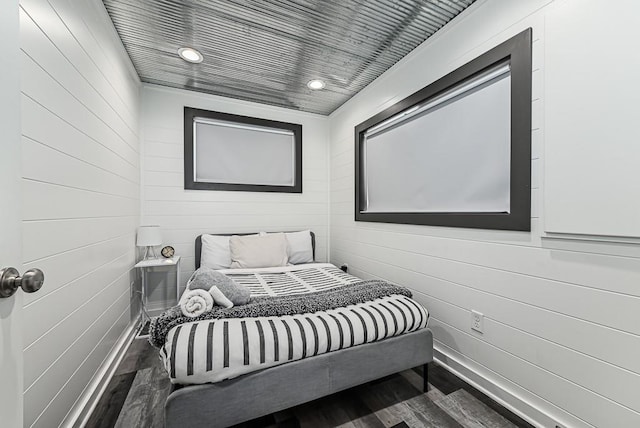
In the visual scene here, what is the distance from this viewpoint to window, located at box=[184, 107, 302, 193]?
3.14 meters

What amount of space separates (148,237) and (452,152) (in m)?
2.90

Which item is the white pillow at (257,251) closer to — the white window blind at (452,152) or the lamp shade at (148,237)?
the lamp shade at (148,237)

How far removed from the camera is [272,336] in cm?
136

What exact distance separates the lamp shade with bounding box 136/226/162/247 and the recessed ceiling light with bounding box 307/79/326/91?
2252 millimetres

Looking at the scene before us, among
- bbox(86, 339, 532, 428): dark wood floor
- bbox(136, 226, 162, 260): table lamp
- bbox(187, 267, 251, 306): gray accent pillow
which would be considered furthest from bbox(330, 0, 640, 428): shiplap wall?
bbox(136, 226, 162, 260): table lamp

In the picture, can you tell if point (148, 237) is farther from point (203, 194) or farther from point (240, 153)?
point (240, 153)

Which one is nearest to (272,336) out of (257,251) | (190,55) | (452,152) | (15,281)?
A: (15,281)

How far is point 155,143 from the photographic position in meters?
2.96

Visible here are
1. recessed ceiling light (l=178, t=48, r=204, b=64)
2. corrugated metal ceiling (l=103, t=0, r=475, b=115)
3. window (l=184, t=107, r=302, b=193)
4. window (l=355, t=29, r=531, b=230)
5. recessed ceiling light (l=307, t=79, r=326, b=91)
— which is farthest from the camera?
window (l=184, t=107, r=302, b=193)

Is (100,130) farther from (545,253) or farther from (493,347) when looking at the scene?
(493,347)

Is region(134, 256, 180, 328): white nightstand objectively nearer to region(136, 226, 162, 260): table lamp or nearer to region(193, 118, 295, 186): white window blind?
region(136, 226, 162, 260): table lamp

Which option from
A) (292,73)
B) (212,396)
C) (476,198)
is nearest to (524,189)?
(476,198)

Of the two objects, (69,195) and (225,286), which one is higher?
(69,195)

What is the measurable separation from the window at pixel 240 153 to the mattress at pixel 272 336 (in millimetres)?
2197
